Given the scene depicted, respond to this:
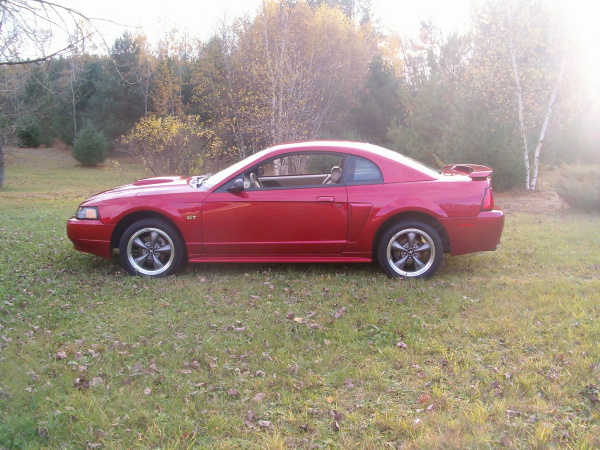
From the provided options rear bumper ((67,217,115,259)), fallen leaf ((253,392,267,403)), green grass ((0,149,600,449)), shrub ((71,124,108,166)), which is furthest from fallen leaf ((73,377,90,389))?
shrub ((71,124,108,166))

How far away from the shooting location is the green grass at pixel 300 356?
3.08m

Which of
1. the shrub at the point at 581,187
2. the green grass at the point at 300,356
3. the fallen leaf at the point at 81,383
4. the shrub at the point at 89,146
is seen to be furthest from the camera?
the shrub at the point at 89,146

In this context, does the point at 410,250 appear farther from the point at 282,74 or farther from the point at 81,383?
the point at 282,74

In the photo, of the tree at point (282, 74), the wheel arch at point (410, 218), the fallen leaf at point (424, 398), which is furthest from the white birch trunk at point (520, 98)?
the fallen leaf at point (424, 398)

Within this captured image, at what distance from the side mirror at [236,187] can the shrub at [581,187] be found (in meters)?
8.00

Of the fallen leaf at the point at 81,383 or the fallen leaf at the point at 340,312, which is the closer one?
the fallen leaf at the point at 81,383

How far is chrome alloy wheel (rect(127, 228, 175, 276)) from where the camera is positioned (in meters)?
6.22

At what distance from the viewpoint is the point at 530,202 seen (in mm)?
13477

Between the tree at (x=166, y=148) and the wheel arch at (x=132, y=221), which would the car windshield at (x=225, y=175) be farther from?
the tree at (x=166, y=148)

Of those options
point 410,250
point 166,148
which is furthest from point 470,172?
point 166,148

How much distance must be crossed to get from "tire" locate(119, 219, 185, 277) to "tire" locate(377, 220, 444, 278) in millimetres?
2332

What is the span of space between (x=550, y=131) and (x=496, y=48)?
5596 millimetres

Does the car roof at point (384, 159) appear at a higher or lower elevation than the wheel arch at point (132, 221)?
higher

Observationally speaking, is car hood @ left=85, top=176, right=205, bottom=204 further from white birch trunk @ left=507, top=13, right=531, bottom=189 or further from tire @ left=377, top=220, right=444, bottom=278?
white birch trunk @ left=507, top=13, right=531, bottom=189
